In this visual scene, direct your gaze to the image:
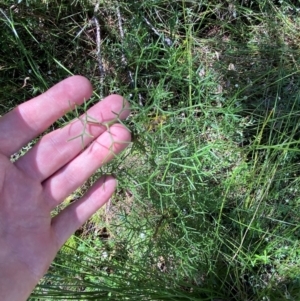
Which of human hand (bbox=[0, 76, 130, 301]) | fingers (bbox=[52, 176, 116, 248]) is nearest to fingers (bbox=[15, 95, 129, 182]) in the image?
human hand (bbox=[0, 76, 130, 301])

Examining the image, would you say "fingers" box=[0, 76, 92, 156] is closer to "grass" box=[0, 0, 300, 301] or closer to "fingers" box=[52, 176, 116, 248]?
"grass" box=[0, 0, 300, 301]

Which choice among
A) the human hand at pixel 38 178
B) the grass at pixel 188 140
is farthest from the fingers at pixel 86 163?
the grass at pixel 188 140

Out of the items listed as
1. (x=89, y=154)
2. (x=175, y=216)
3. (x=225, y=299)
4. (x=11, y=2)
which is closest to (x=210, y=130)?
(x=175, y=216)

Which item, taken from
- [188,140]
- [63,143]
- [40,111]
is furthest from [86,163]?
[188,140]

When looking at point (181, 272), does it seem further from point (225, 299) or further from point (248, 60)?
point (248, 60)

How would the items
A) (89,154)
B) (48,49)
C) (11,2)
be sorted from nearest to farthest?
1. (89,154)
2. (11,2)
3. (48,49)

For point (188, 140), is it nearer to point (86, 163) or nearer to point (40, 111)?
point (86, 163)

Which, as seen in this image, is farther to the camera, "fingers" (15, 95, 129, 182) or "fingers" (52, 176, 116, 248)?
"fingers" (52, 176, 116, 248)

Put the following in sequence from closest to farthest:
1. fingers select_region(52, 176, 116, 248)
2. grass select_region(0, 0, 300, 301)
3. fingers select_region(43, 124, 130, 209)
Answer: fingers select_region(43, 124, 130, 209) < fingers select_region(52, 176, 116, 248) < grass select_region(0, 0, 300, 301)
